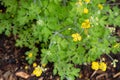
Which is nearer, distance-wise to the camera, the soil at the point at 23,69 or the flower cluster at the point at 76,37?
the flower cluster at the point at 76,37

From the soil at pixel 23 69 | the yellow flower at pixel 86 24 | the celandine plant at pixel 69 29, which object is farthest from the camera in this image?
the soil at pixel 23 69

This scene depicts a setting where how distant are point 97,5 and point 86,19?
268mm

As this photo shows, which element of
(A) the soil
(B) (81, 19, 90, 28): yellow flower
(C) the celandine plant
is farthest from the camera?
(A) the soil

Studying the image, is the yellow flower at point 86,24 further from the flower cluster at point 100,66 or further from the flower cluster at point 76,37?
the flower cluster at point 100,66

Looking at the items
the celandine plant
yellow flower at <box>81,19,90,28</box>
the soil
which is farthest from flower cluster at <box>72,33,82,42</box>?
the soil

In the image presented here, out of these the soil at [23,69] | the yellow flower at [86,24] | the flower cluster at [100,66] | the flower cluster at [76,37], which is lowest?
the soil at [23,69]

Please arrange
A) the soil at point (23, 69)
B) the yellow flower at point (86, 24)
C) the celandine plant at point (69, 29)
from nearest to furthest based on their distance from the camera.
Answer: the yellow flower at point (86, 24), the celandine plant at point (69, 29), the soil at point (23, 69)

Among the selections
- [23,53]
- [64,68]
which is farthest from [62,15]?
[23,53]

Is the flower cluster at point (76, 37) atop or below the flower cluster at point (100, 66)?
atop

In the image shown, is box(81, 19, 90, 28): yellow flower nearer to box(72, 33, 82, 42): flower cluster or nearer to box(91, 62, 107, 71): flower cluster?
box(72, 33, 82, 42): flower cluster

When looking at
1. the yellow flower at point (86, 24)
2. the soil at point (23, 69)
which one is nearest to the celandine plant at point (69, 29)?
the yellow flower at point (86, 24)

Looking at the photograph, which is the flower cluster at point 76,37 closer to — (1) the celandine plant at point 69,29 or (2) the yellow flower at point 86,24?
(1) the celandine plant at point 69,29

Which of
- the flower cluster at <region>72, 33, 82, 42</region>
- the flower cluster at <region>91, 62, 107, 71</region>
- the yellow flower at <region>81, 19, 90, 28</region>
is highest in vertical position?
the yellow flower at <region>81, 19, 90, 28</region>

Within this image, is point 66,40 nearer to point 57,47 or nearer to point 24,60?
point 57,47
